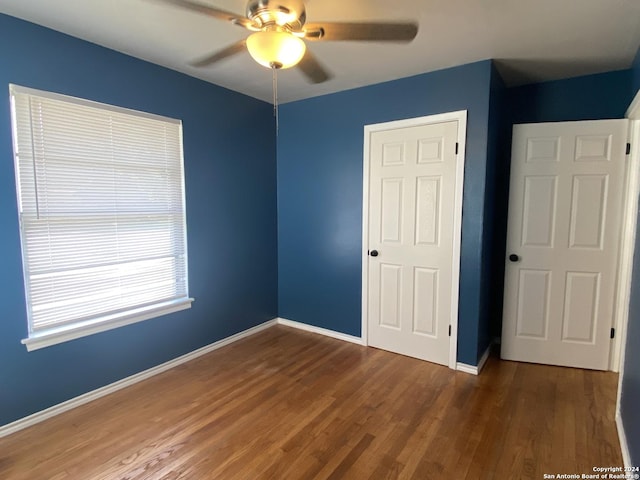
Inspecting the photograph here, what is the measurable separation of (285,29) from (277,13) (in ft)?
0.37

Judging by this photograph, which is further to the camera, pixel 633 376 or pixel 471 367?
pixel 471 367

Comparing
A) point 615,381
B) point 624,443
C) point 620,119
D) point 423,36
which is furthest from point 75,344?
point 620,119

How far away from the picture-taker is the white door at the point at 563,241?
2.70 meters

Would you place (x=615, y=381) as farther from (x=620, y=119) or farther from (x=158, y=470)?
(x=158, y=470)

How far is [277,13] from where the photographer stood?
1547mm

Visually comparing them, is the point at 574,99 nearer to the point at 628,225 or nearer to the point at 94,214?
the point at 628,225

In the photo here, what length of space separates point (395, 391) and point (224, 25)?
9.05 ft

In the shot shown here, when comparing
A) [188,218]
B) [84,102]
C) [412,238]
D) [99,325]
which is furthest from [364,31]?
[99,325]

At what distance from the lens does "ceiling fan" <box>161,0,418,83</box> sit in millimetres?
1528

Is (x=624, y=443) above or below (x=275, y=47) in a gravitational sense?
below

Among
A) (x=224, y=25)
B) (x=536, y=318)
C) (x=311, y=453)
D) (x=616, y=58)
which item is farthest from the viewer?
(x=536, y=318)

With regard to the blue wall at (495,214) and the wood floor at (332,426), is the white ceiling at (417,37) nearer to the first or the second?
the blue wall at (495,214)

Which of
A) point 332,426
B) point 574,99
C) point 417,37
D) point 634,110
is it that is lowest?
point 332,426

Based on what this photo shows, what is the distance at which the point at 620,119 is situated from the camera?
267cm
